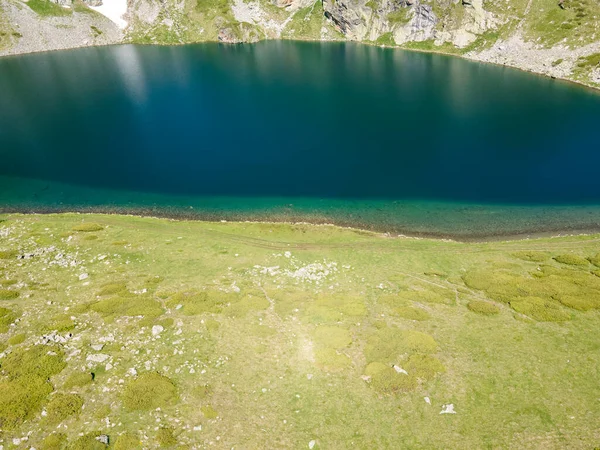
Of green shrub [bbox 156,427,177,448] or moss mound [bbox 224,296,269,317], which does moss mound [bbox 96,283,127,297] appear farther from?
green shrub [bbox 156,427,177,448]

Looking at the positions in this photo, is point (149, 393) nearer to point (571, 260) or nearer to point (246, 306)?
point (246, 306)

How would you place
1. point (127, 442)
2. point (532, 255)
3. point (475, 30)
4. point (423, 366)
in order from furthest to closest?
point (475, 30)
point (532, 255)
point (423, 366)
point (127, 442)

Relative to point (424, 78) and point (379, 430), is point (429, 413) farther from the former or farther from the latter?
point (424, 78)

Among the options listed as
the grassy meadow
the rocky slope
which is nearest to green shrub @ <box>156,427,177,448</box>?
the grassy meadow

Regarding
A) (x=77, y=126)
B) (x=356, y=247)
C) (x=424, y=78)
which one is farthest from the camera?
(x=424, y=78)

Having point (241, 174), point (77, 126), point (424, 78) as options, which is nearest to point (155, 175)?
point (241, 174)

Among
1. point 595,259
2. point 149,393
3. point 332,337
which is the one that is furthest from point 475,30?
point 149,393

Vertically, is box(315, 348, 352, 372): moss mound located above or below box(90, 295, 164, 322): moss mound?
below
